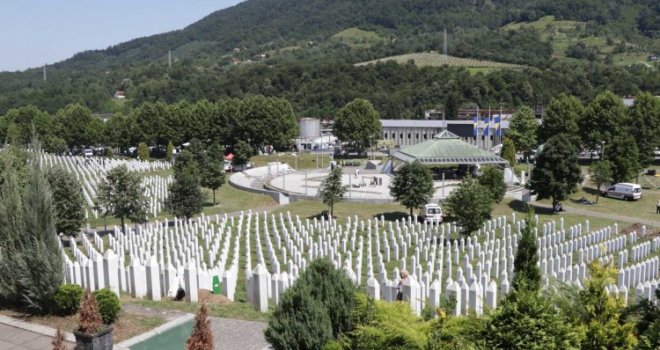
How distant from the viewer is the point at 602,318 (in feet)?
34.6

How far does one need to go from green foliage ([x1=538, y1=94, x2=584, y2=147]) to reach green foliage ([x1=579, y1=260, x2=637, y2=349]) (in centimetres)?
5464

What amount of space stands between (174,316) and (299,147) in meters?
79.0

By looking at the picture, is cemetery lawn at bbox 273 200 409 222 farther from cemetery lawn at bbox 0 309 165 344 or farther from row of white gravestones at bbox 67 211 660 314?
cemetery lawn at bbox 0 309 165 344

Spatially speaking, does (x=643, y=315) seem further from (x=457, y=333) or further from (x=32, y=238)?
(x=32, y=238)

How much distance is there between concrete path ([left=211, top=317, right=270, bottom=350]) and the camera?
13.1 metres

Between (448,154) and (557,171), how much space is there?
1826 cm

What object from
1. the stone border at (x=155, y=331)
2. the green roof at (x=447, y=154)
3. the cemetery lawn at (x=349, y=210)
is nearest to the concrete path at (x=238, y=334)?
the stone border at (x=155, y=331)

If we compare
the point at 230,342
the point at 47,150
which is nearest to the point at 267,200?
the point at 230,342

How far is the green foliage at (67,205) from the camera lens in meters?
28.9

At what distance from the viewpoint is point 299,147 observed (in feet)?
307

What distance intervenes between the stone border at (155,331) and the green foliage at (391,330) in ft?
17.1

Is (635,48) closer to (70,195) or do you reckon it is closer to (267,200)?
(267,200)

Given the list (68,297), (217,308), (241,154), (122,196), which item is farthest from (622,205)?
(68,297)

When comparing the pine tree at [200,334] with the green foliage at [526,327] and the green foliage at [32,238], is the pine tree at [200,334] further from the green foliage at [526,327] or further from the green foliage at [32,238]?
the green foliage at [32,238]
